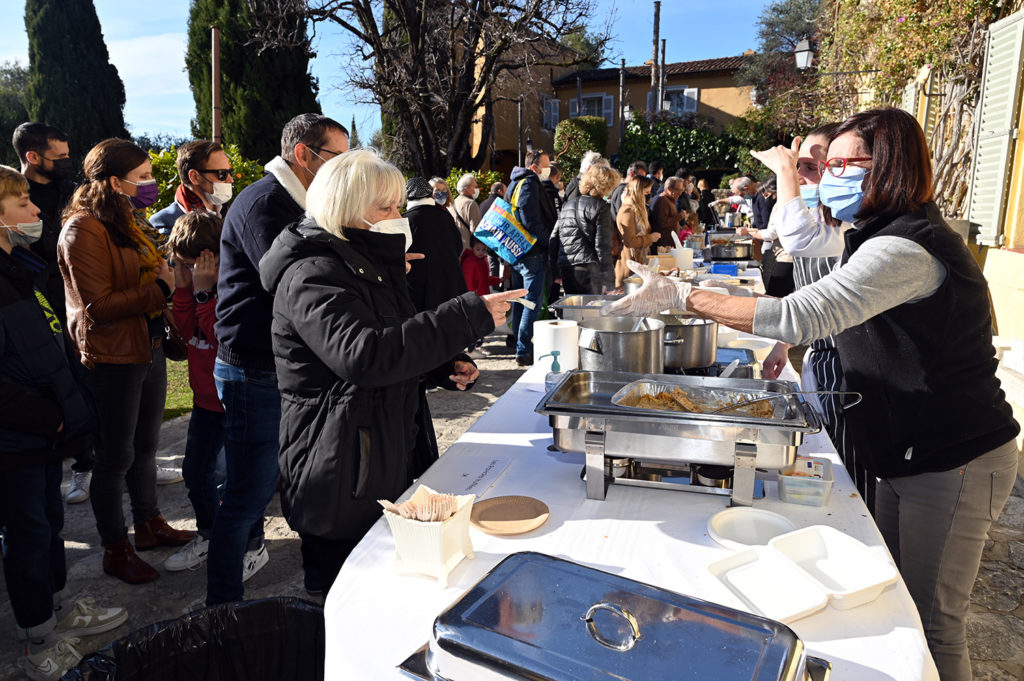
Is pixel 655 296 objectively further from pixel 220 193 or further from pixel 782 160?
pixel 220 193

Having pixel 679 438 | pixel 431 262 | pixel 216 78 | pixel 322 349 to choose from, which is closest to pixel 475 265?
pixel 431 262

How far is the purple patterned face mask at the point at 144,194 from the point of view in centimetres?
289

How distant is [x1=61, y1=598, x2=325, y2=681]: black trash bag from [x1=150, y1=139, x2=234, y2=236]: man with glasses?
2129 mm

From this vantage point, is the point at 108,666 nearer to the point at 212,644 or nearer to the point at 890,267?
the point at 212,644

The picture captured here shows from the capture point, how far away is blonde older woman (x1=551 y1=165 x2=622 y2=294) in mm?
5992

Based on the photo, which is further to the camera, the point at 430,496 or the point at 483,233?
the point at 483,233

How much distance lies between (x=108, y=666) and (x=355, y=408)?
0.81 meters

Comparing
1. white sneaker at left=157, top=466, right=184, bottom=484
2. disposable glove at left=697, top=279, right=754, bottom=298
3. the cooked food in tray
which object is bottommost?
white sneaker at left=157, top=466, right=184, bottom=484

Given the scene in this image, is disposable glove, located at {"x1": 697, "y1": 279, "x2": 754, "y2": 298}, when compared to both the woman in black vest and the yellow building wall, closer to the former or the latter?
the woman in black vest

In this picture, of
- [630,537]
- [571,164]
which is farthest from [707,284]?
[571,164]

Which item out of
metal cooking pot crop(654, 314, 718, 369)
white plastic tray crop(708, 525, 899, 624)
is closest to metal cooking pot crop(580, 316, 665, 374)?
metal cooking pot crop(654, 314, 718, 369)

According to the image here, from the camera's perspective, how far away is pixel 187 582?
9.50 feet

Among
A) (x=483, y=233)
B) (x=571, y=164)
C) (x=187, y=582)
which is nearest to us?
(x=187, y=582)

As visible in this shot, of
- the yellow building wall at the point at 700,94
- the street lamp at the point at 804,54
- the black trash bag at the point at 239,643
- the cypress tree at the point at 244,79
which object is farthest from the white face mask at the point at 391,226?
the yellow building wall at the point at 700,94
